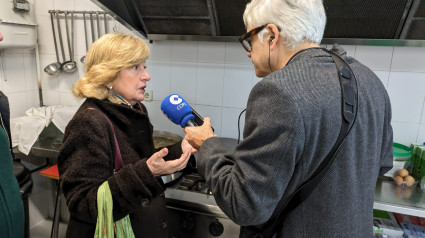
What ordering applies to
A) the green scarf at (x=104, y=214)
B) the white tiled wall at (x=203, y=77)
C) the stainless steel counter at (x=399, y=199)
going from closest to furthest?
the green scarf at (x=104, y=214)
the stainless steel counter at (x=399, y=199)
the white tiled wall at (x=203, y=77)

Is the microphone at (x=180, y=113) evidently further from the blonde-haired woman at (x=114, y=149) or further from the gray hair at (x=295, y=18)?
the gray hair at (x=295, y=18)

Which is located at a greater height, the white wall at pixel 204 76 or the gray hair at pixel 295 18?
the gray hair at pixel 295 18

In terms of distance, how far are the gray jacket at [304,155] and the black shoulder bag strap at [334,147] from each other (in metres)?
0.01

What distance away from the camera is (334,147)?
2.01 feet

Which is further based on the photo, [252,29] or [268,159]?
[252,29]

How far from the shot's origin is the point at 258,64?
0.78m

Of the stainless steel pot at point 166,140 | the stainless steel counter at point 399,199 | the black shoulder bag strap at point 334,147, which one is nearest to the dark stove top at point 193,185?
the stainless steel pot at point 166,140

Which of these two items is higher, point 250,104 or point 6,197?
point 250,104

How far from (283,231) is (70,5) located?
1.99 m

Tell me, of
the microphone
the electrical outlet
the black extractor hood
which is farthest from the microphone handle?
the electrical outlet

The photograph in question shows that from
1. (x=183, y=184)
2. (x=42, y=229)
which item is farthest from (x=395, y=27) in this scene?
(x=42, y=229)

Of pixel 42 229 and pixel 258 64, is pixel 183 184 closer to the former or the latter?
pixel 258 64

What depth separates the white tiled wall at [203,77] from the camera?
5.00ft

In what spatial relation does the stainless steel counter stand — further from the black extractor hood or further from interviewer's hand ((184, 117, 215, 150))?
interviewer's hand ((184, 117, 215, 150))
